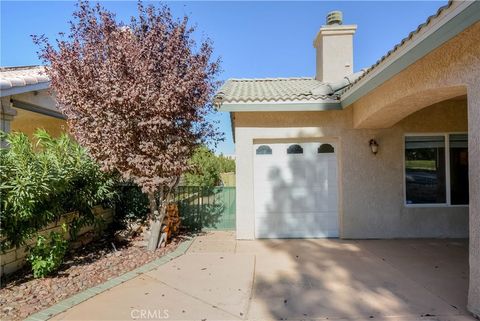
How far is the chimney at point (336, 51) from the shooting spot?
9617 mm

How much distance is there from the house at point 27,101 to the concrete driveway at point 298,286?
4923mm

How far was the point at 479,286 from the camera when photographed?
3549 mm

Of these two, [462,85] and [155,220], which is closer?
[462,85]

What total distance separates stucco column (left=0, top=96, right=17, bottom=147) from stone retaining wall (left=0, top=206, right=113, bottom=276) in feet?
8.63

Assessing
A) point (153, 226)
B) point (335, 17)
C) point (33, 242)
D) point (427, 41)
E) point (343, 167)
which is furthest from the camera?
point (335, 17)

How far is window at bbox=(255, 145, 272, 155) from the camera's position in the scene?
7.88 m

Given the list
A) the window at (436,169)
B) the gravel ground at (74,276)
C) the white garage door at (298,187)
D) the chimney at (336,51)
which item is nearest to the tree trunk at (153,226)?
the gravel ground at (74,276)

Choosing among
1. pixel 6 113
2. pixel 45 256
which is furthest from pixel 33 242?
pixel 6 113

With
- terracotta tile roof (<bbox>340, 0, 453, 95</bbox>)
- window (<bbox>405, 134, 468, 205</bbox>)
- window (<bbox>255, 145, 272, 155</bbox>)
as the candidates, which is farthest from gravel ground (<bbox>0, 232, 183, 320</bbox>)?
window (<bbox>405, 134, 468, 205</bbox>)

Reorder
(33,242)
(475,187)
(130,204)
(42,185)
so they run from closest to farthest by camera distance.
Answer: (475,187) < (42,185) < (33,242) < (130,204)

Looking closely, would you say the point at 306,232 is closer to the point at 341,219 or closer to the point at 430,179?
the point at 341,219

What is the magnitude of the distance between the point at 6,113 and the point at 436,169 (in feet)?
36.6

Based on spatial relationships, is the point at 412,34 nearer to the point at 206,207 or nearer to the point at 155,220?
the point at 155,220

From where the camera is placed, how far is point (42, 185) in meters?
4.84
